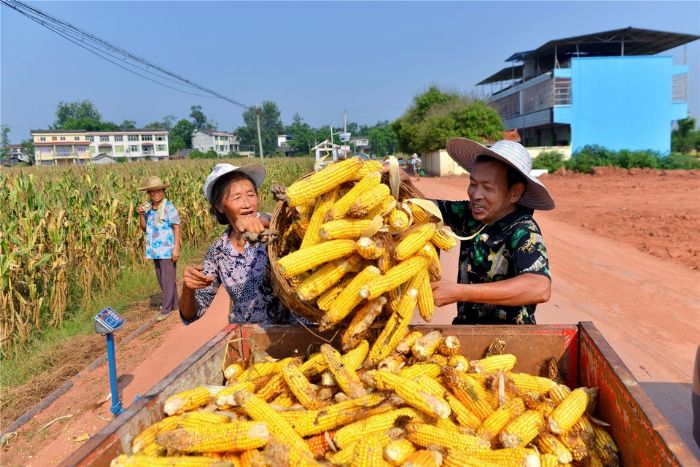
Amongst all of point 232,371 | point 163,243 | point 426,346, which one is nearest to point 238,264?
point 232,371

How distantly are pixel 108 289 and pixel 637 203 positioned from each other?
20.4 metres

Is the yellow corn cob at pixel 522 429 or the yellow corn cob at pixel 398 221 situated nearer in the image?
the yellow corn cob at pixel 522 429

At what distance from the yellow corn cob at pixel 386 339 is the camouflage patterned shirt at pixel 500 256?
35.6 inches

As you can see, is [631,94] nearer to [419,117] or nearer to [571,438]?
[419,117]

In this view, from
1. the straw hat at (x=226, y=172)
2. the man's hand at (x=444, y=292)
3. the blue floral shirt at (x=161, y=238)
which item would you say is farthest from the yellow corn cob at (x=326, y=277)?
the blue floral shirt at (x=161, y=238)

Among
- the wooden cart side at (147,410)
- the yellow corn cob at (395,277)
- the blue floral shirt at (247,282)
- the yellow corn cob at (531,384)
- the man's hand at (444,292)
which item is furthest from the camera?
the blue floral shirt at (247,282)

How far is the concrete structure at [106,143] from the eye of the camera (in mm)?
71312

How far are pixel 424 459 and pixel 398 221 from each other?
1110mm

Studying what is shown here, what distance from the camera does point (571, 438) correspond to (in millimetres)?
2193

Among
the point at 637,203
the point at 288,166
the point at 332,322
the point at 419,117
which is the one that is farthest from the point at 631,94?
the point at 332,322

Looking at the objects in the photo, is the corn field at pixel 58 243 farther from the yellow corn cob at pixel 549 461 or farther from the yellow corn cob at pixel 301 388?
the yellow corn cob at pixel 549 461

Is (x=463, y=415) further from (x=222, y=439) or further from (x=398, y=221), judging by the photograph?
(x=222, y=439)

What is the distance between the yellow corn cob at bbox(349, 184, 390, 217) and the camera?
8.01 ft

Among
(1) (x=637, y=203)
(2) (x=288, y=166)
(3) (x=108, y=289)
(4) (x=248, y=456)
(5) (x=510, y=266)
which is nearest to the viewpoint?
(4) (x=248, y=456)
